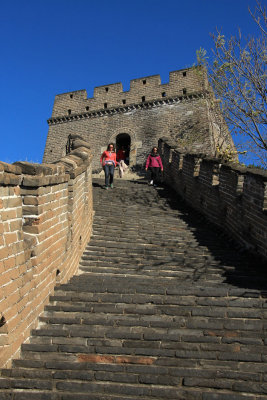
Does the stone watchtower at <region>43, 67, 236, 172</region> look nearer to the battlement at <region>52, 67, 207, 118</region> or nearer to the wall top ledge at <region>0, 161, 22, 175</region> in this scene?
the battlement at <region>52, 67, 207, 118</region>

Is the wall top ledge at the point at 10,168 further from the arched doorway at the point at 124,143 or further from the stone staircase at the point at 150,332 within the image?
the arched doorway at the point at 124,143

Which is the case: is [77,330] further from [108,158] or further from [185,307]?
[108,158]

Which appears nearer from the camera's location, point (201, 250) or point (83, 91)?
point (201, 250)

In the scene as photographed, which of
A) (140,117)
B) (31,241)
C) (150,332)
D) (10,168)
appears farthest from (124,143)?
(10,168)

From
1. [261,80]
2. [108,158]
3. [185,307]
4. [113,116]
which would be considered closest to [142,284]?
[185,307]

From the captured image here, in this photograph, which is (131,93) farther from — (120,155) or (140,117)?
(120,155)

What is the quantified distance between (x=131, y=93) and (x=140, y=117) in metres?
1.71

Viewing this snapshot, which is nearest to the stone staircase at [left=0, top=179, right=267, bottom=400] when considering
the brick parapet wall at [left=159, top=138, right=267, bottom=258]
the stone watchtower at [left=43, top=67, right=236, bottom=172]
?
the brick parapet wall at [left=159, top=138, right=267, bottom=258]

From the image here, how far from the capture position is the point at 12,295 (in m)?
3.11

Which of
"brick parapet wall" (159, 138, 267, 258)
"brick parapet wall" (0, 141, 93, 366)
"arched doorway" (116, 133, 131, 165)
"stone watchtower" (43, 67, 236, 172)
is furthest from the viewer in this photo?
"arched doorway" (116, 133, 131, 165)

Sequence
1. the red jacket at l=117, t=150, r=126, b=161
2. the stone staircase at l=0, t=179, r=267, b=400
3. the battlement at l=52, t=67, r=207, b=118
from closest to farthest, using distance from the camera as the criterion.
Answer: the stone staircase at l=0, t=179, r=267, b=400, the battlement at l=52, t=67, r=207, b=118, the red jacket at l=117, t=150, r=126, b=161

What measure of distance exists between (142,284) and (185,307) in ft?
2.61

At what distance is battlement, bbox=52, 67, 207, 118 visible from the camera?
1834 centimetres

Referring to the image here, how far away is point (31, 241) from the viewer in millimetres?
3590
